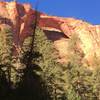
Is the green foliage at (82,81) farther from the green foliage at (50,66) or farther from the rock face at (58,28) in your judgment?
the rock face at (58,28)

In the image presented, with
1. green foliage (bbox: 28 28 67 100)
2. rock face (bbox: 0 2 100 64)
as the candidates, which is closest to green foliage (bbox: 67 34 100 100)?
green foliage (bbox: 28 28 67 100)

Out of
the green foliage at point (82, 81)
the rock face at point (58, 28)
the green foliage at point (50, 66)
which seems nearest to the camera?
the green foliage at point (50, 66)

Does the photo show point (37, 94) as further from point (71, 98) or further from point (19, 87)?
point (71, 98)

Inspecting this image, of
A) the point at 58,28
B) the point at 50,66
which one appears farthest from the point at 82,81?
the point at 58,28

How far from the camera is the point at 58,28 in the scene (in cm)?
10694

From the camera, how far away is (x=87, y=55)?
317 ft

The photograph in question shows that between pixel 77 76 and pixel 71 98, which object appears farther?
pixel 77 76

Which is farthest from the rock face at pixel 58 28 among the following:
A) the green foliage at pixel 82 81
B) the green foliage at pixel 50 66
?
the green foliage at pixel 50 66

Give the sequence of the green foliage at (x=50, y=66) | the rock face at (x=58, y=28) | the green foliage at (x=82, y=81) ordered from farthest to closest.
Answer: the rock face at (x=58, y=28) → the green foliage at (x=82, y=81) → the green foliage at (x=50, y=66)

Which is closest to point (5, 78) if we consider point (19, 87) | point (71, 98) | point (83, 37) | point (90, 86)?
point (19, 87)

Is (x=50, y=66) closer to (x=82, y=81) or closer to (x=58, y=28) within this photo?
(x=82, y=81)

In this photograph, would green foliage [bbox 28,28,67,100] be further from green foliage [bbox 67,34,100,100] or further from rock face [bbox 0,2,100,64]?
rock face [bbox 0,2,100,64]

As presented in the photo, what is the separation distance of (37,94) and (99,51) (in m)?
91.7

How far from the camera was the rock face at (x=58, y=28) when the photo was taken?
92912 mm
